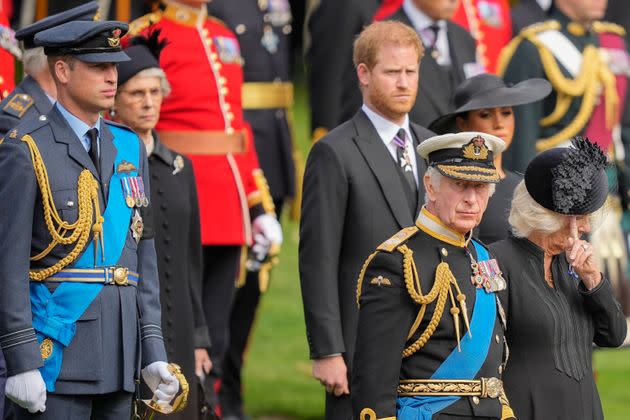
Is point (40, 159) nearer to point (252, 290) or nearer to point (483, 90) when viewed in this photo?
point (483, 90)

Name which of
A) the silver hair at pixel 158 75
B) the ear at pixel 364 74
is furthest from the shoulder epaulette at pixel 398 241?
the silver hair at pixel 158 75

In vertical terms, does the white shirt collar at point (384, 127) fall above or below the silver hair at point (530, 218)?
above

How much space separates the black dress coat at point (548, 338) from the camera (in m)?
6.26

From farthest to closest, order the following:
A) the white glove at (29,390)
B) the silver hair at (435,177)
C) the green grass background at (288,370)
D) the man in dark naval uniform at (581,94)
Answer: the green grass background at (288,370) < the man in dark naval uniform at (581,94) < the silver hair at (435,177) < the white glove at (29,390)

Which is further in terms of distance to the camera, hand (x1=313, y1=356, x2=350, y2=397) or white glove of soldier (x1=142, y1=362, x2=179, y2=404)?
hand (x1=313, y1=356, x2=350, y2=397)

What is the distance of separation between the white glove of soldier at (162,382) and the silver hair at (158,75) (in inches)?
73.5

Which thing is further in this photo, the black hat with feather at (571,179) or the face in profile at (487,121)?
the face in profile at (487,121)

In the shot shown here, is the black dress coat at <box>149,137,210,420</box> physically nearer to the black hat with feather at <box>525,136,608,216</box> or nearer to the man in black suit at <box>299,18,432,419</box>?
the man in black suit at <box>299,18,432,419</box>

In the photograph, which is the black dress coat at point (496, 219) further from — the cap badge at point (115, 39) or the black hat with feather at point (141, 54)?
the cap badge at point (115, 39)

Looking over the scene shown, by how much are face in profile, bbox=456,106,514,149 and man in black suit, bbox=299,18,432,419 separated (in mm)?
541

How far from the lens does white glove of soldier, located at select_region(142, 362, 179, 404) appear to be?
605cm

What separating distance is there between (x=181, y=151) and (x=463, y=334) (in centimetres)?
312

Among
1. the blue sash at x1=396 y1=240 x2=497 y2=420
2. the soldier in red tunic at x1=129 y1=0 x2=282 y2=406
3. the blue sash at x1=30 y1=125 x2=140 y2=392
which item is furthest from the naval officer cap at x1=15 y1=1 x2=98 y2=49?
the soldier in red tunic at x1=129 y1=0 x2=282 y2=406

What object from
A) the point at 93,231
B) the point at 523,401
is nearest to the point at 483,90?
the point at 523,401
